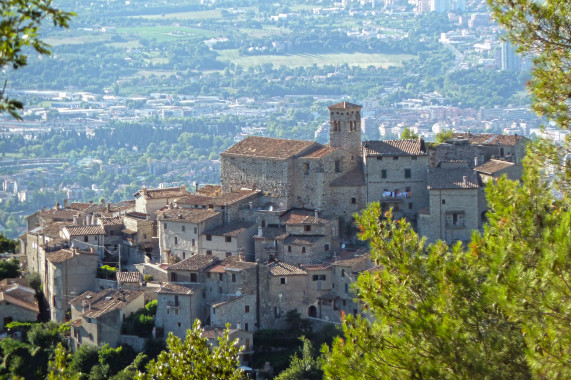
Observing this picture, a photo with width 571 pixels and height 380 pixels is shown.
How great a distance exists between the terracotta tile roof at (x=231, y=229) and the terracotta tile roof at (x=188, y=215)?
590 mm

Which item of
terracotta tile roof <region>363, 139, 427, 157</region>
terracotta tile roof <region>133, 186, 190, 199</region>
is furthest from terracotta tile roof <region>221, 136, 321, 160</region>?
terracotta tile roof <region>133, 186, 190, 199</region>

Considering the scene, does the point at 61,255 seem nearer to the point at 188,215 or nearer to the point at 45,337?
the point at 45,337

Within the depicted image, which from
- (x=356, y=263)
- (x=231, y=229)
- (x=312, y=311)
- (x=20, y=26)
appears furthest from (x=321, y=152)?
(x=20, y=26)

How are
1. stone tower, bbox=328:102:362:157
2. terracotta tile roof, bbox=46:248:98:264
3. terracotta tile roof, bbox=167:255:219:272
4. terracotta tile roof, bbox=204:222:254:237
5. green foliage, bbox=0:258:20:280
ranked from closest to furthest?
terracotta tile roof, bbox=167:255:219:272 < terracotta tile roof, bbox=204:222:254:237 < terracotta tile roof, bbox=46:248:98:264 < stone tower, bbox=328:102:362:157 < green foliage, bbox=0:258:20:280

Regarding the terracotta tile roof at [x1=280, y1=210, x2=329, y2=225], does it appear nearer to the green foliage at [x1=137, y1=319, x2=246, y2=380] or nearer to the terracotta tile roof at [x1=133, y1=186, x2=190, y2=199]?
the terracotta tile roof at [x1=133, y1=186, x2=190, y2=199]

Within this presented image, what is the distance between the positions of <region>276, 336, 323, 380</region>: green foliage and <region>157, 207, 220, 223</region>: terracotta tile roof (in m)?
7.26

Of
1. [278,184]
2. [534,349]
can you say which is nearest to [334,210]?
[278,184]

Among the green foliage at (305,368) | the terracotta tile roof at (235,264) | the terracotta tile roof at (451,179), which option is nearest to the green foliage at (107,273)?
the terracotta tile roof at (235,264)

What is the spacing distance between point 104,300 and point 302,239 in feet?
26.3

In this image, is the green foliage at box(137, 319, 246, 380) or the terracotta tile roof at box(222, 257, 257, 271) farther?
the terracotta tile roof at box(222, 257, 257, 271)

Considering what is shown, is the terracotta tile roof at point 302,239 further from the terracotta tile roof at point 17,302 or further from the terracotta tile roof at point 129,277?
the terracotta tile roof at point 17,302

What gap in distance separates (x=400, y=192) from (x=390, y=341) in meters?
29.4

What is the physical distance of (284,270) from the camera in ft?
148

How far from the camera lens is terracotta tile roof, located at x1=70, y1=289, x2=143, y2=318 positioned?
149ft
